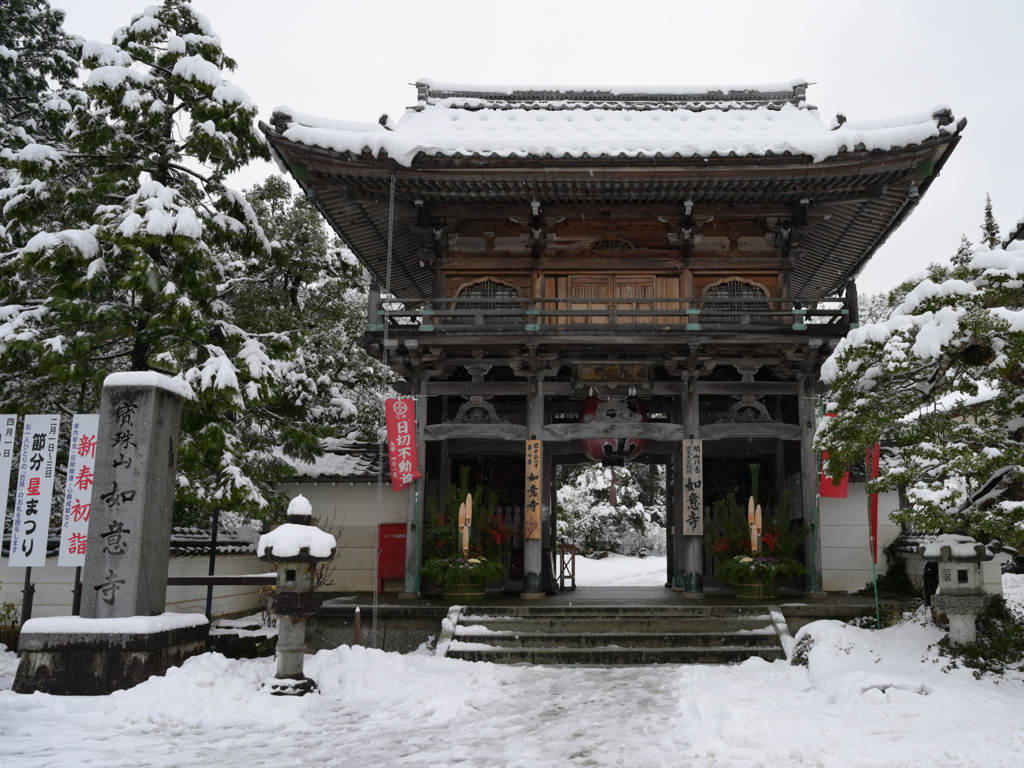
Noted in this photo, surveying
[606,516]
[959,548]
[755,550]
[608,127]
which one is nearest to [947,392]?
[959,548]

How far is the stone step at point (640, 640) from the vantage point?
34.9ft

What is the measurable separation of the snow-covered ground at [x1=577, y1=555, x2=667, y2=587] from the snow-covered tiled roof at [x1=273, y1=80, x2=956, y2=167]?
10776mm

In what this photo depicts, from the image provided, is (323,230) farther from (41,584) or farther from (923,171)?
(923,171)

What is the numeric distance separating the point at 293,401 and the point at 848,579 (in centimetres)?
1211

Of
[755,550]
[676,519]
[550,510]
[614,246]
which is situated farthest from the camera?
[550,510]

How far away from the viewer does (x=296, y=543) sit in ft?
27.3

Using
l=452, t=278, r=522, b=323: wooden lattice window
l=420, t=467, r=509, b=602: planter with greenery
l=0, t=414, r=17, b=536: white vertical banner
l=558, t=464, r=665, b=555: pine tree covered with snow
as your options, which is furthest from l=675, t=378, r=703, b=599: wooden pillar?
l=558, t=464, r=665, b=555: pine tree covered with snow

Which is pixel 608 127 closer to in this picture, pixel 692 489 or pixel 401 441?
pixel 692 489

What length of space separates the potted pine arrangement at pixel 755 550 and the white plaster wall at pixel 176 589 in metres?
8.90

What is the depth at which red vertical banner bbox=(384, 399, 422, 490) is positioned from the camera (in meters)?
13.5

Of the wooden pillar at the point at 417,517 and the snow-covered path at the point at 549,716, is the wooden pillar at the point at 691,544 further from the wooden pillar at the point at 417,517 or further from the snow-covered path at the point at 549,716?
the wooden pillar at the point at 417,517

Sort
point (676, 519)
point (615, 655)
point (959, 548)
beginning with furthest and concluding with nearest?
point (676, 519) < point (615, 655) < point (959, 548)

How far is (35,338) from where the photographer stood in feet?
35.8

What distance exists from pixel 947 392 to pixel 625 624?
17.2 feet
